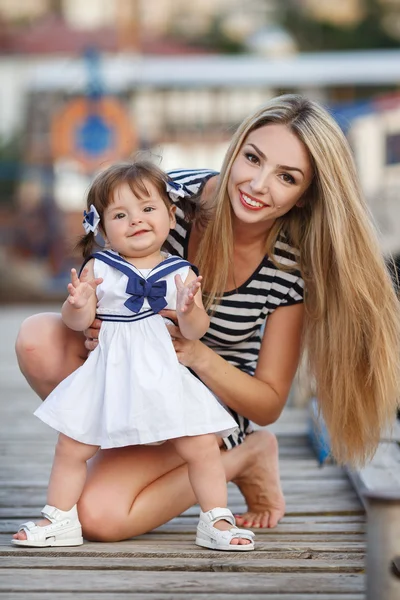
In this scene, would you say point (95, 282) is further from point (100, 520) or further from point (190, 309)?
point (100, 520)

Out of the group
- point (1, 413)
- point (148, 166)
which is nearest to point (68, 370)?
point (148, 166)

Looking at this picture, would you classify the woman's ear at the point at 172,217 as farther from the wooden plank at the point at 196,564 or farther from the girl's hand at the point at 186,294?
the wooden plank at the point at 196,564

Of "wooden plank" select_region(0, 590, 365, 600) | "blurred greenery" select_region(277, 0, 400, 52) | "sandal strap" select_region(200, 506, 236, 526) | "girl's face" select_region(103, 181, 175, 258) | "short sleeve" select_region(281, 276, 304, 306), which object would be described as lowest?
"wooden plank" select_region(0, 590, 365, 600)

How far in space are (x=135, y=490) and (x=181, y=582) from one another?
56 cm

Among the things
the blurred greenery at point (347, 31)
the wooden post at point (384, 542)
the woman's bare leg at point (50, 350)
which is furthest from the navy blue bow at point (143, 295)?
the blurred greenery at point (347, 31)

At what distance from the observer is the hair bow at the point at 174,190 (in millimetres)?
2738

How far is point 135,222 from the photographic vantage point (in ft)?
8.73

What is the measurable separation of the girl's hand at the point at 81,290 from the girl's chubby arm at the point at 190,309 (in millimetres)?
211

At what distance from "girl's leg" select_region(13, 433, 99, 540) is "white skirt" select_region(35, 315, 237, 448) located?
0.04m

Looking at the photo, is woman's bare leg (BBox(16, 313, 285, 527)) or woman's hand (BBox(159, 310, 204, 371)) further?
woman's bare leg (BBox(16, 313, 285, 527))

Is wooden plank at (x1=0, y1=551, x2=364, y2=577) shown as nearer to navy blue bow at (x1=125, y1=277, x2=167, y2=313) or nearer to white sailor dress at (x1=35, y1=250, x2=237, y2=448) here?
white sailor dress at (x1=35, y1=250, x2=237, y2=448)

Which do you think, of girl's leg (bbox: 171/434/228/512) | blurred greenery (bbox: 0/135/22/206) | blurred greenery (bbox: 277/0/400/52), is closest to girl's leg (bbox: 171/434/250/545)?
girl's leg (bbox: 171/434/228/512)

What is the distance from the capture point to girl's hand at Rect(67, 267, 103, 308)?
8.39ft

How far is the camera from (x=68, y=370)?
287 cm
